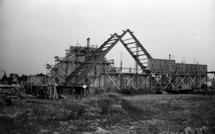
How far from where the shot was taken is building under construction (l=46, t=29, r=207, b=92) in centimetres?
2575

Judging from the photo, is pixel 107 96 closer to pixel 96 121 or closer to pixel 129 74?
pixel 96 121

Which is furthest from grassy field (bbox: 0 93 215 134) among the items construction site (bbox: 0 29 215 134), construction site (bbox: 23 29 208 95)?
construction site (bbox: 23 29 208 95)

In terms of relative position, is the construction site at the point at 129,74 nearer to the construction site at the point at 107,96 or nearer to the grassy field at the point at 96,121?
the construction site at the point at 107,96

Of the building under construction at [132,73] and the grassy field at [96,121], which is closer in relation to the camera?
the grassy field at [96,121]

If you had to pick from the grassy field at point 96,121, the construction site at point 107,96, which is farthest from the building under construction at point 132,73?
the grassy field at point 96,121

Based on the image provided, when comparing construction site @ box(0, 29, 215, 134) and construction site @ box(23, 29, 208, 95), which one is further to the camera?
construction site @ box(23, 29, 208, 95)

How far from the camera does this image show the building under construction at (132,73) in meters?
25.8

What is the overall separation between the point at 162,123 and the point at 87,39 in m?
35.6

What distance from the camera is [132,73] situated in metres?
28.0

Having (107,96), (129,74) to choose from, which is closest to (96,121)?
(107,96)

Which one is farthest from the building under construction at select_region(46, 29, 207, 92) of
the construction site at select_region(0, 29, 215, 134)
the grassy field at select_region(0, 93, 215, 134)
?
the grassy field at select_region(0, 93, 215, 134)

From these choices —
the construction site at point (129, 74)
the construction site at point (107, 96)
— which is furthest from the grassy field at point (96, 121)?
the construction site at point (129, 74)

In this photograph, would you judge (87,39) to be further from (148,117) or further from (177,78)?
(148,117)

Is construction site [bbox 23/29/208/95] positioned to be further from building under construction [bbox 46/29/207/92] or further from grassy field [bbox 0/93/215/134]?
grassy field [bbox 0/93/215/134]
